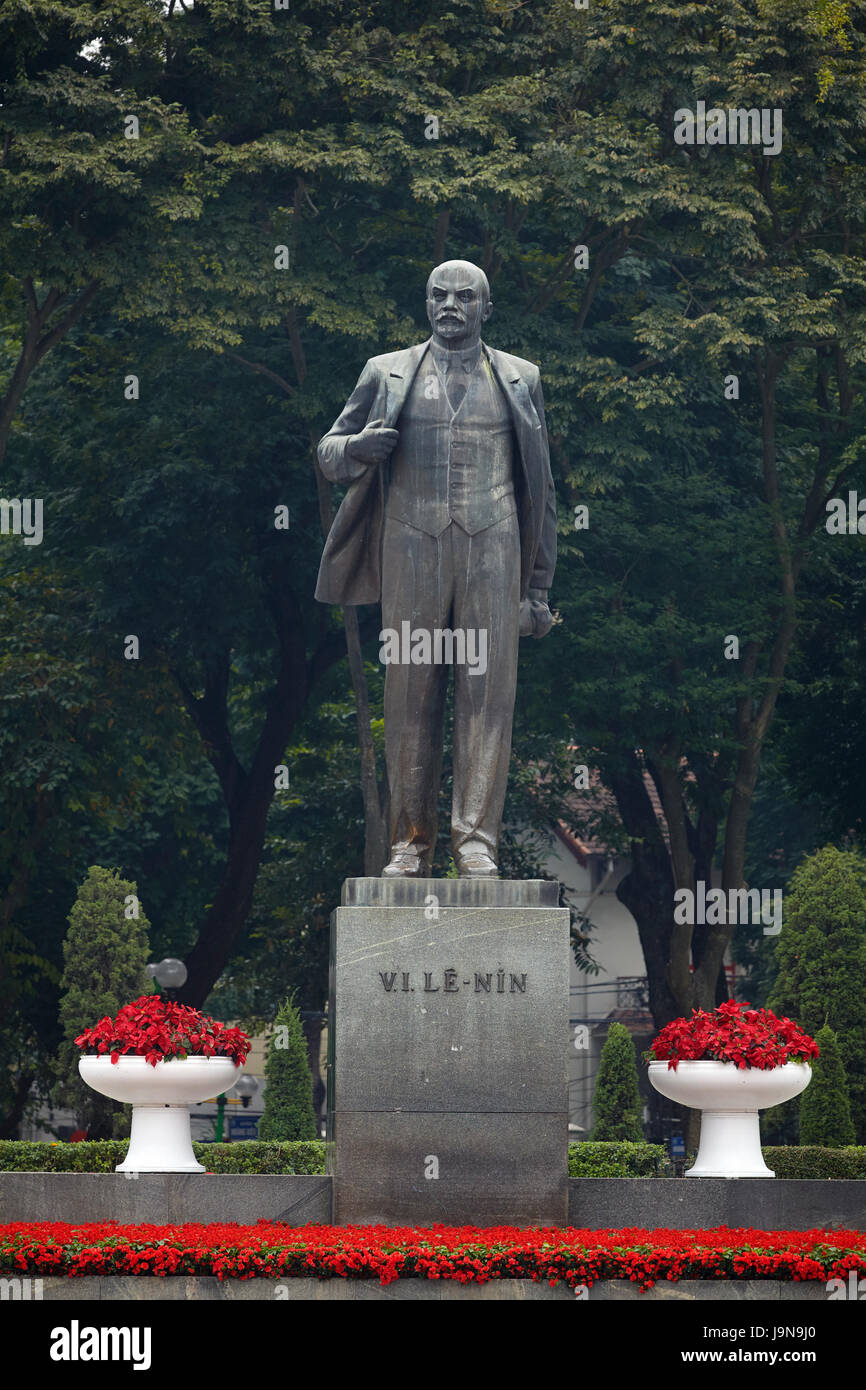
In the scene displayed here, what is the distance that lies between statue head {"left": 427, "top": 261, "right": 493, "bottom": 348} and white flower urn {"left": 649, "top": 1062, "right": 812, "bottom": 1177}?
14.4ft

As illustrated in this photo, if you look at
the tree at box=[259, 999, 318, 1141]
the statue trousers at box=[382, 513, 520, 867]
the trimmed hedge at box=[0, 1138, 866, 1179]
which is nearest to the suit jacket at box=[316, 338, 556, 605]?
the statue trousers at box=[382, 513, 520, 867]

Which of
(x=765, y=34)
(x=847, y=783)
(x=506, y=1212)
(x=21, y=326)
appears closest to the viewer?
(x=506, y=1212)

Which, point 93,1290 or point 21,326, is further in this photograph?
point 21,326

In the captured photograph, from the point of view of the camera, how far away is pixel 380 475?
12.5 m

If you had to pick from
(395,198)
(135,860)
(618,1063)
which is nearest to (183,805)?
(135,860)

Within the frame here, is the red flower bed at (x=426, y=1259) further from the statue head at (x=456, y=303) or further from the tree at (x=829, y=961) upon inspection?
the tree at (x=829, y=961)

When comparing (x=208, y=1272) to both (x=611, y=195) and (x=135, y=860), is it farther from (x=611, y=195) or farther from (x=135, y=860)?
(x=135, y=860)

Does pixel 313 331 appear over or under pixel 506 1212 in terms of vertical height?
over

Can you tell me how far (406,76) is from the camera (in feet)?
86.5

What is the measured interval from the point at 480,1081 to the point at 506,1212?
684 millimetres

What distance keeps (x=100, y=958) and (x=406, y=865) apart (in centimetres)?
1452

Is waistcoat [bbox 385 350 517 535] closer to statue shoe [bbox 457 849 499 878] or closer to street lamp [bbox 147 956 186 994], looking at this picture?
statue shoe [bbox 457 849 499 878]

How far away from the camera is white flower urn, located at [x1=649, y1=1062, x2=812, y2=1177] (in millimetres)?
11609

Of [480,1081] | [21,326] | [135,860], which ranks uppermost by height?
[21,326]
